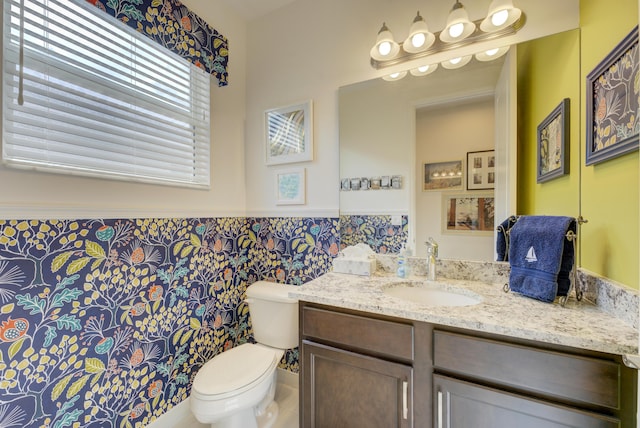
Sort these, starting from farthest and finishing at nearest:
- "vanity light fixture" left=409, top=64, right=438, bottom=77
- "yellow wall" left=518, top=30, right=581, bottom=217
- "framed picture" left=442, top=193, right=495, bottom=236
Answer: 1. "vanity light fixture" left=409, top=64, right=438, bottom=77
2. "framed picture" left=442, top=193, right=495, bottom=236
3. "yellow wall" left=518, top=30, right=581, bottom=217

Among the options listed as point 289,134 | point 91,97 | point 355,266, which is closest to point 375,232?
point 355,266

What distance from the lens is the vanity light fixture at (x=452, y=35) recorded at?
3.99ft

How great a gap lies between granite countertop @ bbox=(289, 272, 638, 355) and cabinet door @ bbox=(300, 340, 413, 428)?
21 cm

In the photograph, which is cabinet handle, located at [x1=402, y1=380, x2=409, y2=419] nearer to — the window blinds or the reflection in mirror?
the reflection in mirror

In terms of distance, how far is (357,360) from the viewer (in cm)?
105

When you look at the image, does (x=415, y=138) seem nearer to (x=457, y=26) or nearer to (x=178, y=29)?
(x=457, y=26)

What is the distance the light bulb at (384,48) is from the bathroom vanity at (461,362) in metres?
1.25

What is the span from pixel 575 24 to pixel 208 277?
2.25 metres

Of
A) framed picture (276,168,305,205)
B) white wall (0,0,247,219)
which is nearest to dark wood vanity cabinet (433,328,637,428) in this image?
framed picture (276,168,305,205)

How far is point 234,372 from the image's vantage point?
1.38 m

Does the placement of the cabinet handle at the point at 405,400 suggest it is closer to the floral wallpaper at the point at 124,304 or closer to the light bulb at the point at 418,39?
the floral wallpaper at the point at 124,304

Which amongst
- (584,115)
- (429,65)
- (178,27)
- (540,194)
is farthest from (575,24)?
(178,27)

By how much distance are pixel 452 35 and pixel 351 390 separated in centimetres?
168

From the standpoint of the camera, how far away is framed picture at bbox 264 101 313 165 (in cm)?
175
